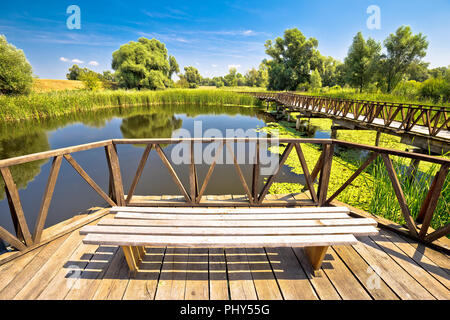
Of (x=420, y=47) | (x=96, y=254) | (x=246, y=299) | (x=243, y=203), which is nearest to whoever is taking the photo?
(x=246, y=299)

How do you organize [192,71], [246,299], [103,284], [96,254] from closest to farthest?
[246,299]
[103,284]
[96,254]
[192,71]

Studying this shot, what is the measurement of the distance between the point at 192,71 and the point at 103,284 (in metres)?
82.0

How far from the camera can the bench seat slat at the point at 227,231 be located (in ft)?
4.98

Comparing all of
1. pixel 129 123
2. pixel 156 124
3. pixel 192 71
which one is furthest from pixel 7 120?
pixel 192 71

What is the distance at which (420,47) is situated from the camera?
82.1ft

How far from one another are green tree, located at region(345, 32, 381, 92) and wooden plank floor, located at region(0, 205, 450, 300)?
34.6 metres

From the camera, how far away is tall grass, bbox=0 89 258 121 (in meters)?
13.4

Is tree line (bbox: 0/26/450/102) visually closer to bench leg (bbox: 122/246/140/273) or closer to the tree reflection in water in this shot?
the tree reflection in water

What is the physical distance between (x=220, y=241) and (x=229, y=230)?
138mm

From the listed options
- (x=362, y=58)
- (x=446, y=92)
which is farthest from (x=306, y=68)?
(x=446, y=92)

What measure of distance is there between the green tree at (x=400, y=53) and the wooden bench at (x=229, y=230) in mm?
35518

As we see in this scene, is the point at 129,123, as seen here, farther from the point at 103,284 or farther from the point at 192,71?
the point at 192,71

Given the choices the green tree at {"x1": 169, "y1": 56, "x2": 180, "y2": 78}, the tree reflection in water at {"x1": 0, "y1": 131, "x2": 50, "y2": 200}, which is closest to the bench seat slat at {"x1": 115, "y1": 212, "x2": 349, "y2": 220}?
the tree reflection in water at {"x1": 0, "y1": 131, "x2": 50, "y2": 200}

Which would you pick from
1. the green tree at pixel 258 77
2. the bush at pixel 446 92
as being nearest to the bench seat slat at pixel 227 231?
the bush at pixel 446 92
